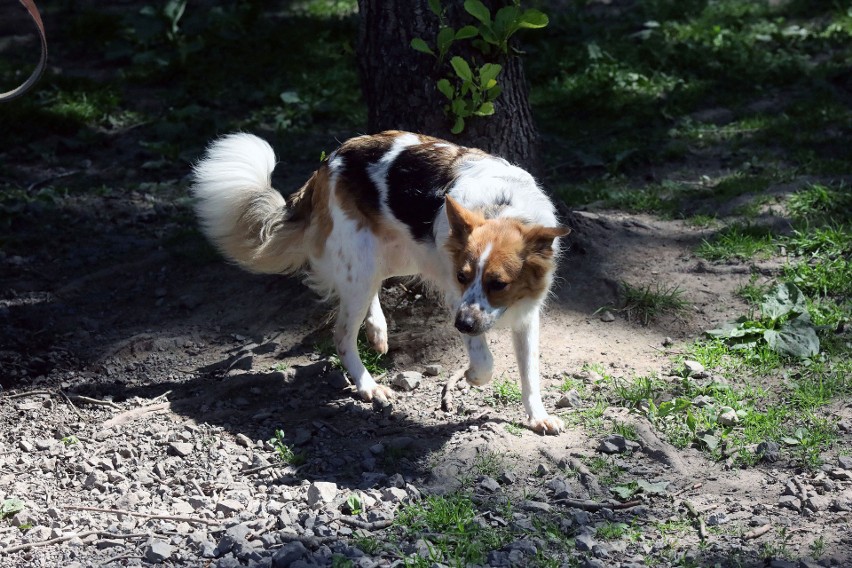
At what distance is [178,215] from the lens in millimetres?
7383

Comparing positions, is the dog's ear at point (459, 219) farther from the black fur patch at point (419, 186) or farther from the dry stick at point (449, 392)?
the dry stick at point (449, 392)

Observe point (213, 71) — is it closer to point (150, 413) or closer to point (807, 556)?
point (150, 413)

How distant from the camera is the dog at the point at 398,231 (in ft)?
14.9

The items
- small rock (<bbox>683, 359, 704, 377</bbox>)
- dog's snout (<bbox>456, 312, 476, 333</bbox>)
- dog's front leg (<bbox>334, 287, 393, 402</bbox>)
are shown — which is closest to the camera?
dog's snout (<bbox>456, 312, 476, 333</bbox>)

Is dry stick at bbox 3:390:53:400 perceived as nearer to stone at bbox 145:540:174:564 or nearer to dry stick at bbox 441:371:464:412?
stone at bbox 145:540:174:564

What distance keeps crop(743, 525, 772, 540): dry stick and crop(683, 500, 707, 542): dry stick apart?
0.51 feet

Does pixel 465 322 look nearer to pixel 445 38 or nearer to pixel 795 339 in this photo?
pixel 445 38

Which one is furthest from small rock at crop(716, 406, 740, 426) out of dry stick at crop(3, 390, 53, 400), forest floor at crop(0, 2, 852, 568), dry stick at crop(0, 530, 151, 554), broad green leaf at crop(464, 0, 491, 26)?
dry stick at crop(3, 390, 53, 400)

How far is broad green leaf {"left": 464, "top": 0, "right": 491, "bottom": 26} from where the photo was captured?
5.38 metres

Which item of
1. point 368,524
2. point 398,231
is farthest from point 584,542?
point 398,231

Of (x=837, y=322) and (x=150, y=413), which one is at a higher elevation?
(x=837, y=322)

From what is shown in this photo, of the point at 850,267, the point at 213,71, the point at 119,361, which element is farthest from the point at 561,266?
the point at 213,71

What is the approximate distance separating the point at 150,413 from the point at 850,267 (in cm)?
421

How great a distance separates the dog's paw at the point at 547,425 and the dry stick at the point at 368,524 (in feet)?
3.49
